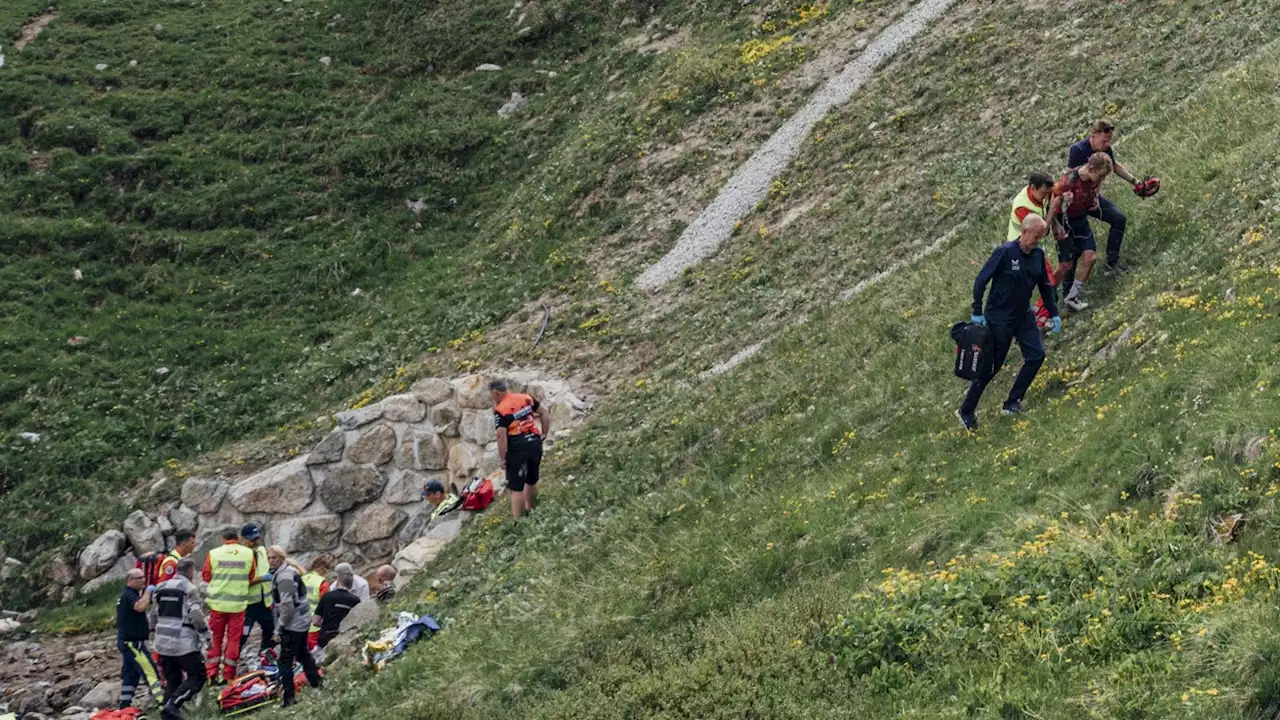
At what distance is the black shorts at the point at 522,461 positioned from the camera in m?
17.7

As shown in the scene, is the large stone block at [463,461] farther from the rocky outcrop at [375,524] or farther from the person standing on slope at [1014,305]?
the person standing on slope at [1014,305]

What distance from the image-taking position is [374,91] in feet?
128

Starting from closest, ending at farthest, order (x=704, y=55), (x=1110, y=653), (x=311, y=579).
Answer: (x=1110, y=653) < (x=311, y=579) < (x=704, y=55)

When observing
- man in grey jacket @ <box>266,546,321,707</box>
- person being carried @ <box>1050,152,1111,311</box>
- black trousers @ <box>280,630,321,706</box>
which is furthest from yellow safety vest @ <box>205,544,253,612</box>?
person being carried @ <box>1050,152,1111,311</box>

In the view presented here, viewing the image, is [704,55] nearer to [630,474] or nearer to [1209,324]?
[630,474]

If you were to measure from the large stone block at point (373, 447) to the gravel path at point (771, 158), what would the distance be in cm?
571

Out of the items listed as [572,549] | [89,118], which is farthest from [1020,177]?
[89,118]

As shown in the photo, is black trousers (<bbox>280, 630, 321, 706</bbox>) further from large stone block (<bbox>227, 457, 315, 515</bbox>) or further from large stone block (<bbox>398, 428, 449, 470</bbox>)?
large stone block (<bbox>227, 457, 315, 515</bbox>)

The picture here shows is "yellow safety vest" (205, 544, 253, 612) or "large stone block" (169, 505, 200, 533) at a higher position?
"yellow safety vest" (205, 544, 253, 612)

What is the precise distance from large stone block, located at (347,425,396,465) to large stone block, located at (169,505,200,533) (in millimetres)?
3088

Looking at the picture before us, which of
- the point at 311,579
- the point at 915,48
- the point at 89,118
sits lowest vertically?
the point at 915,48

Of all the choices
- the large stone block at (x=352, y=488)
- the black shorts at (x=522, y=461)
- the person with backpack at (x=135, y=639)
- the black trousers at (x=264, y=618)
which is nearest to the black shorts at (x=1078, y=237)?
the black shorts at (x=522, y=461)

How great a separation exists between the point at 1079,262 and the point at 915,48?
563 inches

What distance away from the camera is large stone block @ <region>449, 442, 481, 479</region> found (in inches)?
862
